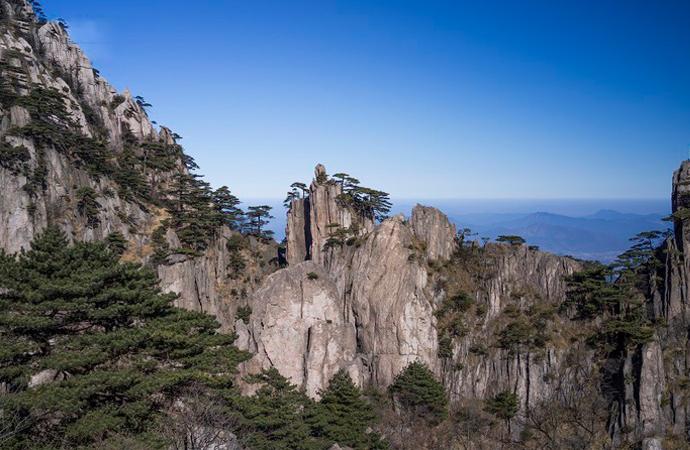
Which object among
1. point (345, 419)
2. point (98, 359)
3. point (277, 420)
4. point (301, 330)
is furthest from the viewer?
point (301, 330)

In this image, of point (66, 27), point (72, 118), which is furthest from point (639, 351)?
point (66, 27)

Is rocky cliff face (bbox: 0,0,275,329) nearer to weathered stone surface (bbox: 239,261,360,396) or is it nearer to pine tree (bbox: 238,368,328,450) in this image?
weathered stone surface (bbox: 239,261,360,396)

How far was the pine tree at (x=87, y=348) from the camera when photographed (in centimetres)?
1719

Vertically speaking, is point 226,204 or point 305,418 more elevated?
point 226,204

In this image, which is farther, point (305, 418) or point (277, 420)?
point (305, 418)

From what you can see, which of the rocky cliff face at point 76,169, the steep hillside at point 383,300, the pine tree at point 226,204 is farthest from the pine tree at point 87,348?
the pine tree at point 226,204

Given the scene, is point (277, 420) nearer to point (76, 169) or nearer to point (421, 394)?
point (421, 394)

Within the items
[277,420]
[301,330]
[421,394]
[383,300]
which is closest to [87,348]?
[277,420]

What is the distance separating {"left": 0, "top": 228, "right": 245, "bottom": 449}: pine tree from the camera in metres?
17.2

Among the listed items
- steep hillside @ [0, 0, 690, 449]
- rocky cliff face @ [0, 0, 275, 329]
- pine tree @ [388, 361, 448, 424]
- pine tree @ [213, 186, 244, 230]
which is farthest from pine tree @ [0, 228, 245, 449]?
pine tree @ [213, 186, 244, 230]

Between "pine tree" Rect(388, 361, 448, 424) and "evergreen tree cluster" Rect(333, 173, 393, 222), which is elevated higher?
"evergreen tree cluster" Rect(333, 173, 393, 222)

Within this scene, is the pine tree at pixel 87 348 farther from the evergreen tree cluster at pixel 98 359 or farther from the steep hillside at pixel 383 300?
the steep hillside at pixel 383 300

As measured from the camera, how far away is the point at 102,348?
62.2ft

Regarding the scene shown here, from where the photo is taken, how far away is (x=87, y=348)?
18.7m
